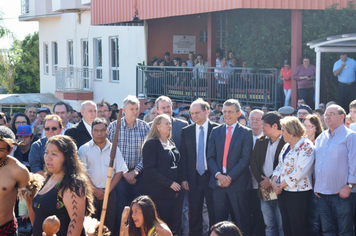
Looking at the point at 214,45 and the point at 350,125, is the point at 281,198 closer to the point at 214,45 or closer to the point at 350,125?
the point at 350,125

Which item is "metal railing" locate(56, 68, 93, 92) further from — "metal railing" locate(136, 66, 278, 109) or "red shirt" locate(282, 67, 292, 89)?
"red shirt" locate(282, 67, 292, 89)

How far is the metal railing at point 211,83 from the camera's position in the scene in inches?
527

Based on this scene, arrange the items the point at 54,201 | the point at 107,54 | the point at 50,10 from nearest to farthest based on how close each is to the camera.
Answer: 1. the point at 54,201
2. the point at 107,54
3. the point at 50,10

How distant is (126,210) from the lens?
5258 mm

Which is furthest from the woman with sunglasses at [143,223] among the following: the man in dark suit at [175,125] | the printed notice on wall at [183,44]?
the printed notice on wall at [183,44]

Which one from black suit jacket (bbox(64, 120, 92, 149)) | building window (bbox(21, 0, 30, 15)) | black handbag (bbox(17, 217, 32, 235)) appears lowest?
black handbag (bbox(17, 217, 32, 235))

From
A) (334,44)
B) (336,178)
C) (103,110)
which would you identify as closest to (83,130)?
(103,110)

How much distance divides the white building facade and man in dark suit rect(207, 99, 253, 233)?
43.4 feet

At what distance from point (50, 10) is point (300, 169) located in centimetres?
2642

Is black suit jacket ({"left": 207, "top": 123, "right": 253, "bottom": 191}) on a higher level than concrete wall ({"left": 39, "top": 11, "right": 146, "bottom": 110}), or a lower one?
lower

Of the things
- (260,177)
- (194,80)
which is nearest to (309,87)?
(194,80)

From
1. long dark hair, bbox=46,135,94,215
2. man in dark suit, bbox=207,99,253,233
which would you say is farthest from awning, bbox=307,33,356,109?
long dark hair, bbox=46,135,94,215

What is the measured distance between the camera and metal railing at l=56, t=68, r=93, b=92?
1025 inches

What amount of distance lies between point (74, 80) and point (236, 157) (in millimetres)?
20276
